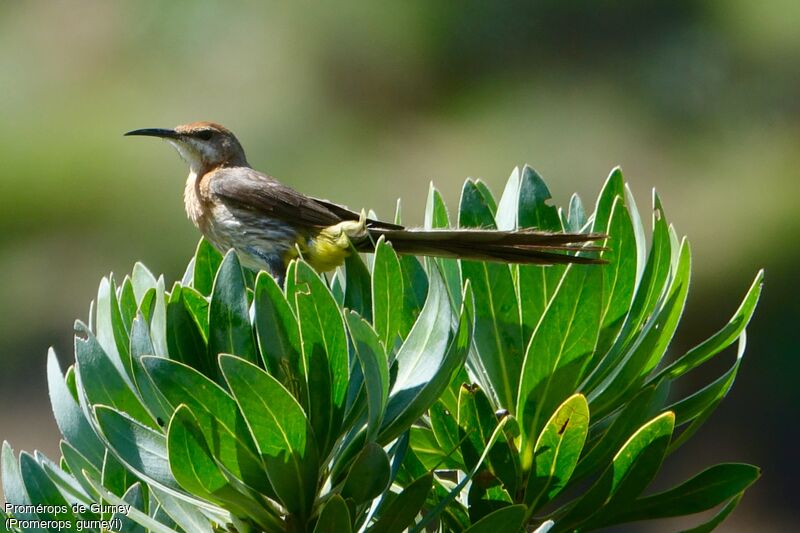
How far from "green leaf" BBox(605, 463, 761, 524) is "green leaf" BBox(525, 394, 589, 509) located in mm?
86

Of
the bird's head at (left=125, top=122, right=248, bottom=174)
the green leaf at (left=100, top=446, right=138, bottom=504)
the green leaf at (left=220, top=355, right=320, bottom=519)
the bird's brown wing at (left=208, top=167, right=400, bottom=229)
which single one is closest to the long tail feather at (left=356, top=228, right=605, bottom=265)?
the green leaf at (left=220, top=355, right=320, bottom=519)

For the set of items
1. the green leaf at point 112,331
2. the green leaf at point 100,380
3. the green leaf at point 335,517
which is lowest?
the green leaf at point 335,517

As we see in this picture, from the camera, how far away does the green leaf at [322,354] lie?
930mm

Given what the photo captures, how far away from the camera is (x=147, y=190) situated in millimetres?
4398

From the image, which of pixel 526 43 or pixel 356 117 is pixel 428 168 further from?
pixel 526 43

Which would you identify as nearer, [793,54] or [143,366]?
[143,366]

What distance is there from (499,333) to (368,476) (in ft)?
1.00

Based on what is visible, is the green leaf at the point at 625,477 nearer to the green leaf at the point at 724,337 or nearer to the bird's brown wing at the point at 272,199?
the green leaf at the point at 724,337

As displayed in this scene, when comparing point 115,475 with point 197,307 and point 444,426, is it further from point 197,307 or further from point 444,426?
point 444,426

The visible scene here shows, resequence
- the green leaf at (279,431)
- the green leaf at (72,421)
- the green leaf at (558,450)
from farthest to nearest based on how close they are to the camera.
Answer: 1. the green leaf at (72,421)
2. the green leaf at (558,450)
3. the green leaf at (279,431)

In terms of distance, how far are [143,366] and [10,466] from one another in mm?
299

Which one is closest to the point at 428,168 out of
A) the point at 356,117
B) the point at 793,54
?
the point at 356,117

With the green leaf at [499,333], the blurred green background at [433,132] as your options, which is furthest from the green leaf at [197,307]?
the blurred green background at [433,132]

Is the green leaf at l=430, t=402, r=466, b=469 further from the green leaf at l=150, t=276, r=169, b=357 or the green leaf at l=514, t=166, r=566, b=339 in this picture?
the green leaf at l=150, t=276, r=169, b=357
